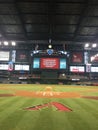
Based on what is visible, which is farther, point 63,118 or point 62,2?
point 62,2

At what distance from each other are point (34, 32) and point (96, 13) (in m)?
17.1

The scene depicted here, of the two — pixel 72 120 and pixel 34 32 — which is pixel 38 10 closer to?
pixel 34 32

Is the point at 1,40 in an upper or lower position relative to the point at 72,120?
upper

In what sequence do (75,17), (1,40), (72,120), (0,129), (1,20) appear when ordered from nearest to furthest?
(0,129), (72,120), (75,17), (1,20), (1,40)

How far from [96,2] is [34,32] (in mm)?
19935

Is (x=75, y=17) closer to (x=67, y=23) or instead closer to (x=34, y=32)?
(x=67, y=23)

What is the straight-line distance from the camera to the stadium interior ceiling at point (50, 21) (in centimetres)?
2709

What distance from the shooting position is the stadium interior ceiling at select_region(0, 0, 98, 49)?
2709 centimetres

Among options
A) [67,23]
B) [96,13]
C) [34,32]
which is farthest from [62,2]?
[34,32]

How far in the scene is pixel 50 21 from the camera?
3381cm

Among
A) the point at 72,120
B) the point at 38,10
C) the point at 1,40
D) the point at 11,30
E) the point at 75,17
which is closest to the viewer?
the point at 72,120

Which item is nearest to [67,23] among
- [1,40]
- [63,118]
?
[1,40]

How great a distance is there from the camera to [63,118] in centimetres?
660

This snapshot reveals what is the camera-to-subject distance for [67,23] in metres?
35.4
